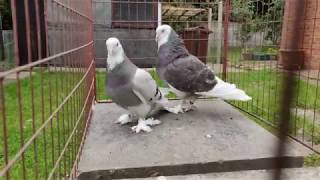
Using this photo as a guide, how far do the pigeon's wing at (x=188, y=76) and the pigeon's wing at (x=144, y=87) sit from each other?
311 mm

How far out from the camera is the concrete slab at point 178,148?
230 cm

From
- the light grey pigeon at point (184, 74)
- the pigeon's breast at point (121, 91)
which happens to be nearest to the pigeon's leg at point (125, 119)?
the pigeon's breast at point (121, 91)

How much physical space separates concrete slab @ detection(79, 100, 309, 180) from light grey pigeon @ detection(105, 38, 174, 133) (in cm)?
21

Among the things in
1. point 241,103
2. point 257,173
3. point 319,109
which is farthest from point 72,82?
point 319,109

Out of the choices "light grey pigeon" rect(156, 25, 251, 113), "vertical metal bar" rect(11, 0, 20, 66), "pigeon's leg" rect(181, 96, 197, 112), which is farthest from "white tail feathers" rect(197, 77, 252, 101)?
"vertical metal bar" rect(11, 0, 20, 66)

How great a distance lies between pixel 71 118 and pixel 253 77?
10.0ft

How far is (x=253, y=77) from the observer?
14.8 ft

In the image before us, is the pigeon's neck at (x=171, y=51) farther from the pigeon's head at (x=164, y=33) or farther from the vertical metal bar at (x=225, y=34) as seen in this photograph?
the vertical metal bar at (x=225, y=34)

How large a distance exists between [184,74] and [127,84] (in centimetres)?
63

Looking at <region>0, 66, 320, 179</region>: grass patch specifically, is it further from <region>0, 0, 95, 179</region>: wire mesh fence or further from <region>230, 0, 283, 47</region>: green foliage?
<region>230, 0, 283, 47</region>: green foliage

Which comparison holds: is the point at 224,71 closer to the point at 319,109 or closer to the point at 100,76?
the point at 319,109

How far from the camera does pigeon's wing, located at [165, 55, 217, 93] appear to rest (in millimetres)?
3111

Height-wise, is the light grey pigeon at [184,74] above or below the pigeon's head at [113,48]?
below

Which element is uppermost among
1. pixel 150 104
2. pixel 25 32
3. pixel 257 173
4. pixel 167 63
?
pixel 25 32
